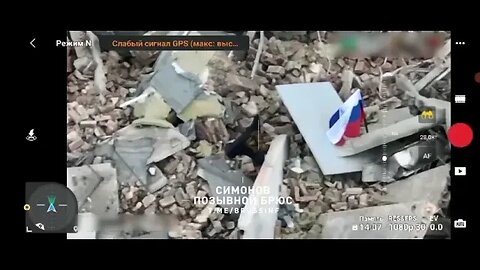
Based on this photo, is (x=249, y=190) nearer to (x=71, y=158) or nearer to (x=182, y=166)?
(x=182, y=166)

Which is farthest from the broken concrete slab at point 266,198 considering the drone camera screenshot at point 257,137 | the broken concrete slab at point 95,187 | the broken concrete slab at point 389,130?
the broken concrete slab at point 95,187

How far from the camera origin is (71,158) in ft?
3.48

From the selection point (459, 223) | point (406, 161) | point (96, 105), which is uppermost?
point (96, 105)

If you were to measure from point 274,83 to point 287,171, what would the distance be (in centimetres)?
15

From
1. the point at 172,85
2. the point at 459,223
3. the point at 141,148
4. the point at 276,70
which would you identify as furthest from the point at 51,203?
the point at 459,223

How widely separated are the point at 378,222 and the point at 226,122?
310 mm

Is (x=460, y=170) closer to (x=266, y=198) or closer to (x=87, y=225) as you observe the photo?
(x=266, y=198)

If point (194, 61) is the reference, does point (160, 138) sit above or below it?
below

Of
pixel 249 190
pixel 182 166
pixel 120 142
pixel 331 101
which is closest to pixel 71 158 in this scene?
pixel 120 142

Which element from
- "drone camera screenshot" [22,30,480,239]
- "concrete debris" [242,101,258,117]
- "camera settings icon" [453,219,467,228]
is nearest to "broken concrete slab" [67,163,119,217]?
"drone camera screenshot" [22,30,480,239]

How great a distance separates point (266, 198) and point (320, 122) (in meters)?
0.16

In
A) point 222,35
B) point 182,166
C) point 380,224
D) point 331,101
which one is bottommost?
point 380,224

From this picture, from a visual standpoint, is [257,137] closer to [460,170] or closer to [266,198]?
[266,198]

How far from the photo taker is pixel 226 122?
1059mm
